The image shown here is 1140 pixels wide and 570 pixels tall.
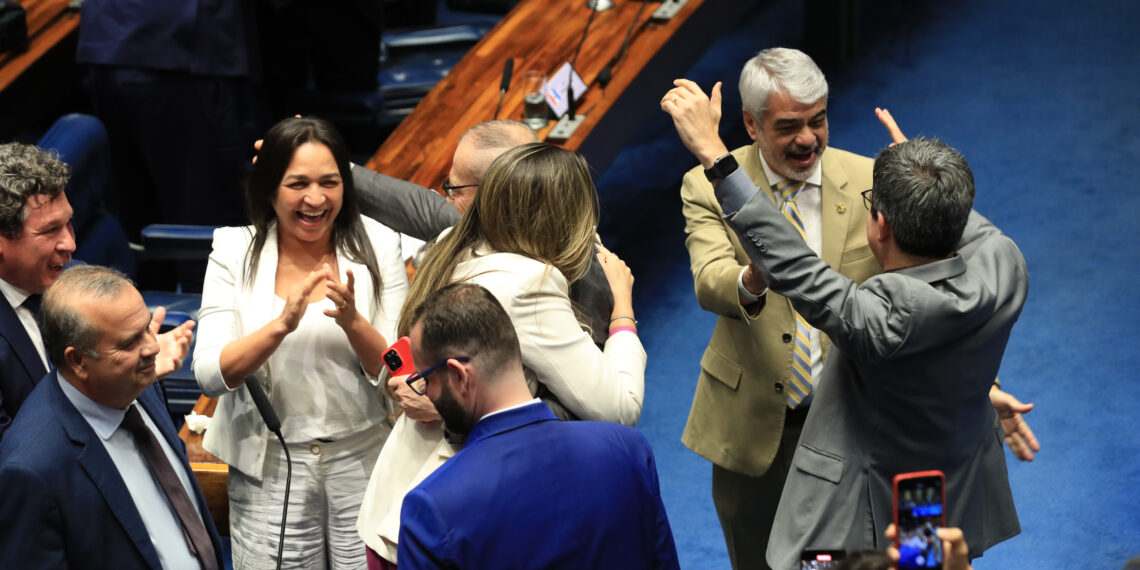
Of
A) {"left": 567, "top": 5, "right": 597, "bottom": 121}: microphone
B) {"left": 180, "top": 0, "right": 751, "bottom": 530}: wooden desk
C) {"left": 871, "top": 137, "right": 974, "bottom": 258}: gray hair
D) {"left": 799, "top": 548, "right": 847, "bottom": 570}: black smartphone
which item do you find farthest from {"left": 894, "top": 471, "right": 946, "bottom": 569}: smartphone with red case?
{"left": 567, "top": 5, "right": 597, "bottom": 121}: microphone

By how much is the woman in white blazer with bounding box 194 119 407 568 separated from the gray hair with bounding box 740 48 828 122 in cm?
91

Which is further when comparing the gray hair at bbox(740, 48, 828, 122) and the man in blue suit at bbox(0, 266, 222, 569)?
the gray hair at bbox(740, 48, 828, 122)

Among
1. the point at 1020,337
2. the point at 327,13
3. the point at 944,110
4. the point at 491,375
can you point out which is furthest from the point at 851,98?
the point at 491,375

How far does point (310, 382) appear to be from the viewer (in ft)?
8.76

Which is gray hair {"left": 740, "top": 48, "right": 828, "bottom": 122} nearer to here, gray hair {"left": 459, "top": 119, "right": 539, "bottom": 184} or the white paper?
gray hair {"left": 459, "top": 119, "right": 539, "bottom": 184}

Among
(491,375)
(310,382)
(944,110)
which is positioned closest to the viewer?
(491,375)

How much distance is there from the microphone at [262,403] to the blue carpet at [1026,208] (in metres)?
1.52

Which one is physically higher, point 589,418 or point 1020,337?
point 589,418

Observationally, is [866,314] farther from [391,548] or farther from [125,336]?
[125,336]

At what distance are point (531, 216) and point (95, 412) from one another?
2.90 feet

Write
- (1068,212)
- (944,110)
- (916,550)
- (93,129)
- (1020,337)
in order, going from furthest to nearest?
(944,110), (1068,212), (1020,337), (93,129), (916,550)

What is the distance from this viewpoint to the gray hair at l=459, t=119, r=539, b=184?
2666mm

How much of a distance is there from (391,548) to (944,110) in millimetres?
4442

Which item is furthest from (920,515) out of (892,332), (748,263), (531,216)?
(748,263)
